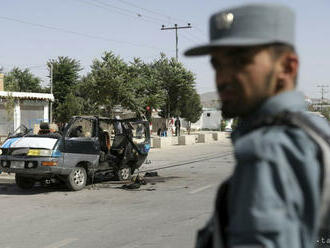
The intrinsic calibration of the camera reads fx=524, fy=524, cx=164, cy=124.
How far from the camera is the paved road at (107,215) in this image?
6.92 m

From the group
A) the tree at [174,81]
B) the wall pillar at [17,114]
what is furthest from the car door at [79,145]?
the tree at [174,81]

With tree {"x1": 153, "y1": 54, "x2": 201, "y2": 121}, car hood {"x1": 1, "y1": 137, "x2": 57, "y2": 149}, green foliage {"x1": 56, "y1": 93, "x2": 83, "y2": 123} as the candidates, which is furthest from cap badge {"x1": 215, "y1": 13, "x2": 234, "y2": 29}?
green foliage {"x1": 56, "y1": 93, "x2": 83, "y2": 123}

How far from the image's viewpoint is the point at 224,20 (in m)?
1.52

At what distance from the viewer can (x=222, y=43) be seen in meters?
1.48

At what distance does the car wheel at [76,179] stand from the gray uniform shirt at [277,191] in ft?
35.6

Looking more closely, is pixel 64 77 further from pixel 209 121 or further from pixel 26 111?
pixel 209 121

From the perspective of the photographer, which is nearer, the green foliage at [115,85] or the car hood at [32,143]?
the car hood at [32,143]

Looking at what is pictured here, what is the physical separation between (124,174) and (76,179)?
2330 millimetres

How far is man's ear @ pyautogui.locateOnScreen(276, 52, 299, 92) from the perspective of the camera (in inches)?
58.6

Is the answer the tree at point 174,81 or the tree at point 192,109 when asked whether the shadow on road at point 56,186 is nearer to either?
the tree at point 174,81

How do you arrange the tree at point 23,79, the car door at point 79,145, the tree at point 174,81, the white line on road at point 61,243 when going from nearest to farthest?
the white line on road at point 61,243, the car door at point 79,145, the tree at point 174,81, the tree at point 23,79

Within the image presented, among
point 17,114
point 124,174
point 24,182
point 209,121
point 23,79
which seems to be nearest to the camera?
point 24,182

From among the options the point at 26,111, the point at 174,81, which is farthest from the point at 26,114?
the point at 174,81

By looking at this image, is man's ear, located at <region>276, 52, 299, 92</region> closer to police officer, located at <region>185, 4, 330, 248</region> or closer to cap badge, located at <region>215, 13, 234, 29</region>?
police officer, located at <region>185, 4, 330, 248</region>
